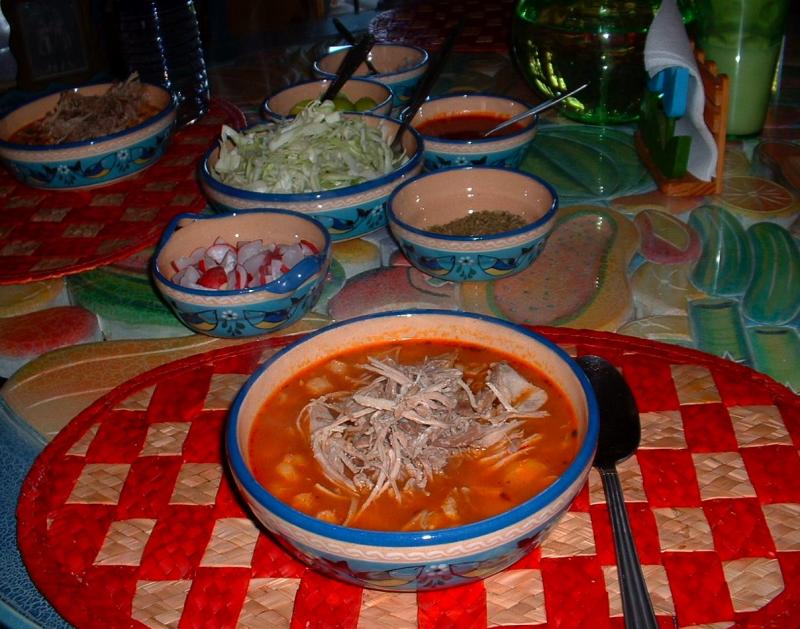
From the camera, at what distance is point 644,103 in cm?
250

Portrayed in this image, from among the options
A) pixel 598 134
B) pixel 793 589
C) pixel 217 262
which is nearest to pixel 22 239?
pixel 217 262

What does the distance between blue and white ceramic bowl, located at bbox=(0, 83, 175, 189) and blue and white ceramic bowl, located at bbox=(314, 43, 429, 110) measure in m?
0.62

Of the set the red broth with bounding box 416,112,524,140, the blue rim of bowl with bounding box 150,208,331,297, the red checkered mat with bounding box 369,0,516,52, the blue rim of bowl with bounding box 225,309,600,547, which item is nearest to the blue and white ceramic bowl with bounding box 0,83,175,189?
the blue rim of bowl with bounding box 150,208,331,297

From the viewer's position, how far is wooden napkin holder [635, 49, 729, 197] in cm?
216

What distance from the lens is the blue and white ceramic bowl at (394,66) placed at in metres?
2.88

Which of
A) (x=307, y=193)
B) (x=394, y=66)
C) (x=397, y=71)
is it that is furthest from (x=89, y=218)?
(x=394, y=66)

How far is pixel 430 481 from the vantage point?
118 centimetres

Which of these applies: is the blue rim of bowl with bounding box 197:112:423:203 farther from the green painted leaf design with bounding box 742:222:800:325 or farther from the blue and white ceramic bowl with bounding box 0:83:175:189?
the green painted leaf design with bounding box 742:222:800:325

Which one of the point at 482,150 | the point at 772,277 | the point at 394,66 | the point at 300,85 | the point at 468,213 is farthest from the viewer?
the point at 394,66

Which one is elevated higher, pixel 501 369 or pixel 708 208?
pixel 501 369

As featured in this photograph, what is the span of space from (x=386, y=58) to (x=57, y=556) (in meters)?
2.37

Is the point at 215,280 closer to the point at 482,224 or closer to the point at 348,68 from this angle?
the point at 482,224

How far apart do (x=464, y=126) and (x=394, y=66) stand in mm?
687

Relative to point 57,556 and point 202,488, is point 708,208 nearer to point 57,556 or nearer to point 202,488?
point 202,488
